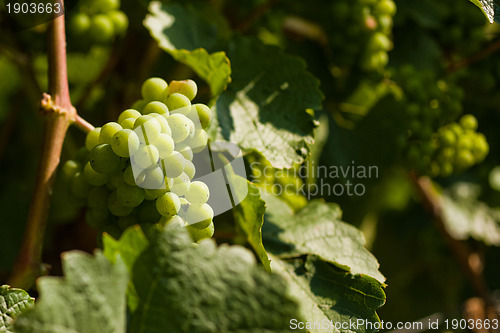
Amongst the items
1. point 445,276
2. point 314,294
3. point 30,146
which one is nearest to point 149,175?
point 314,294

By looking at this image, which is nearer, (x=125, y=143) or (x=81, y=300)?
(x=81, y=300)

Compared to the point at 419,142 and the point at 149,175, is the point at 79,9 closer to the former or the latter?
the point at 149,175

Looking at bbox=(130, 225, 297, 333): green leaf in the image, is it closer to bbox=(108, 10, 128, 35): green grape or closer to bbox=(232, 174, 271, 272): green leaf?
bbox=(232, 174, 271, 272): green leaf

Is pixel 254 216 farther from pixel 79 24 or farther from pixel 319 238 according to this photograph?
pixel 79 24

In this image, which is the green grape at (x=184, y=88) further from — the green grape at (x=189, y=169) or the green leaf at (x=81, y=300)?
the green leaf at (x=81, y=300)

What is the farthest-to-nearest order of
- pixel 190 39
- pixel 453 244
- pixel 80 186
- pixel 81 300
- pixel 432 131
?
pixel 453 244
pixel 432 131
pixel 190 39
pixel 80 186
pixel 81 300

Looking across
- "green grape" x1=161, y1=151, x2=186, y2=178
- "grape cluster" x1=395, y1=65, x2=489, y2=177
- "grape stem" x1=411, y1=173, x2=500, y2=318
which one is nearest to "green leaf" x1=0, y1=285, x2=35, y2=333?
"green grape" x1=161, y1=151, x2=186, y2=178

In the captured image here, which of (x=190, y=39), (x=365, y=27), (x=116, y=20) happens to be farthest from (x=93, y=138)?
(x=365, y=27)
